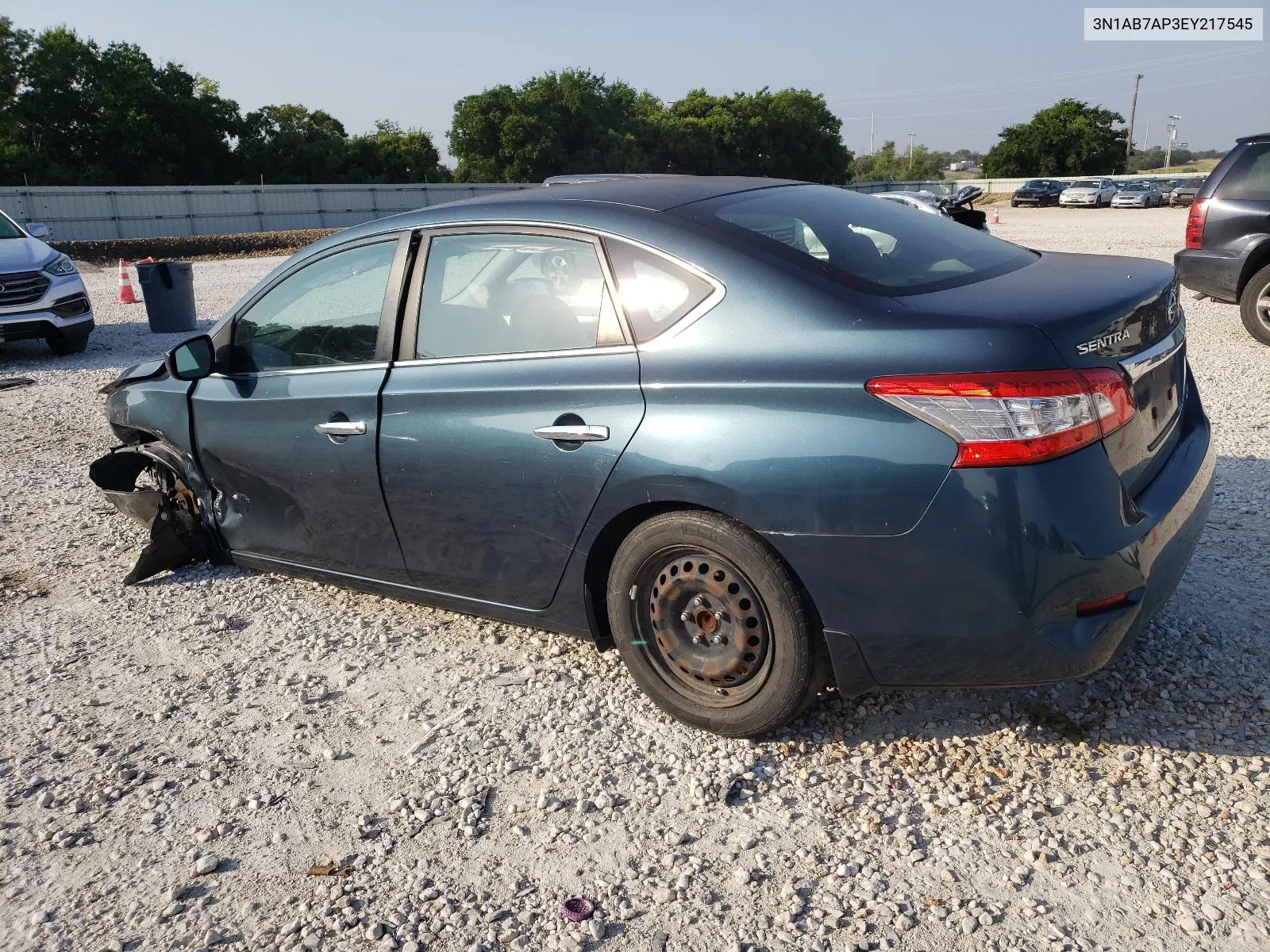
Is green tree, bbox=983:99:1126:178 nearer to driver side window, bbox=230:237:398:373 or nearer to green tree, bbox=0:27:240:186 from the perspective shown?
green tree, bbox=0:27:240:186

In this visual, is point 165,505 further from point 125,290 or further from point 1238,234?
point 125,290

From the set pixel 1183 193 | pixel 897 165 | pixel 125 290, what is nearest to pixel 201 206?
pixel 125 290

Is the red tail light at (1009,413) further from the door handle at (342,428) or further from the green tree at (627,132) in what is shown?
the green tree at (627,132)

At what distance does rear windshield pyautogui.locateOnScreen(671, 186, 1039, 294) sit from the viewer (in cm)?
315

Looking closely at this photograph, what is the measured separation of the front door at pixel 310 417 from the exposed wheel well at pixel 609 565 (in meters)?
0.90

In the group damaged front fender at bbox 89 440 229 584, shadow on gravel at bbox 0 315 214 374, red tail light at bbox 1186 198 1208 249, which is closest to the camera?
damaged front fender at bbox 89 440 229 584

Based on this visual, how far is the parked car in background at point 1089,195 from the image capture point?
4928 cm

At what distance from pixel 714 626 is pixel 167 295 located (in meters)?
12.7

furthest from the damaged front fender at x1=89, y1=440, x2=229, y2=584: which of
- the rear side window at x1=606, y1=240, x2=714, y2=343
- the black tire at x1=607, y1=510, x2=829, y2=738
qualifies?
the rear side window at x1=606, y1=240, x2=714, y2=343

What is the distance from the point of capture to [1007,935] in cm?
244

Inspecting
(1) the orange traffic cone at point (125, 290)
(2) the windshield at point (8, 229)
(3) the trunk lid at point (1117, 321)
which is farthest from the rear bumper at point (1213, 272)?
(1) the orange traffic cone at point (125, 290)

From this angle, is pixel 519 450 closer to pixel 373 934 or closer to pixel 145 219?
pixel 373 934

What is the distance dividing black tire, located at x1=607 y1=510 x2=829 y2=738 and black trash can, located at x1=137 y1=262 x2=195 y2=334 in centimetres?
1219

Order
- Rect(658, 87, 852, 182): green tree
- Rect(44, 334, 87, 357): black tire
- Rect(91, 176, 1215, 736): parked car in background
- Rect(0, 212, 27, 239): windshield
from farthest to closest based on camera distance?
Rect(658, 87, 852, 182): green tree < Rect(0, 212, 27, 239): windshield < Rect(44, 334, 87, 357): black tire < Rect(91, 176, 1215, 736): parked car in background
